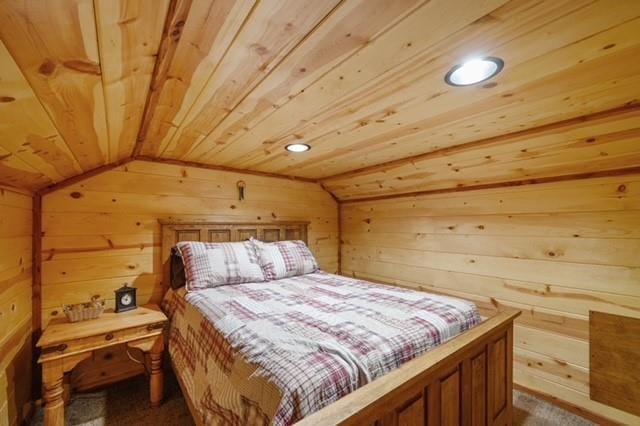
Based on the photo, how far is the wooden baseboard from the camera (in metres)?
1.79

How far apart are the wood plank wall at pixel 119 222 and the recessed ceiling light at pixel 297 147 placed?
3.19 ft

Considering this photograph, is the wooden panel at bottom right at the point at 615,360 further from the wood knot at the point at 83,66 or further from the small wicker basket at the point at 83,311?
the small wicker basket at the point at 83,311

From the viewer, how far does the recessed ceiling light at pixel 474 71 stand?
1.04 metres

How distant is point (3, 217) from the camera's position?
1.47 meters

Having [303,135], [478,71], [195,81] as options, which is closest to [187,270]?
[303,135]

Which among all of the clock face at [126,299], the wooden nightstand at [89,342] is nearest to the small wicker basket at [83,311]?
the wooden nightstand at [89,342]

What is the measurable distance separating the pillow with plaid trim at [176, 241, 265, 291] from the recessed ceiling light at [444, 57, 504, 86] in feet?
6.17

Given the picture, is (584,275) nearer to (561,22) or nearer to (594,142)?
(594,142)

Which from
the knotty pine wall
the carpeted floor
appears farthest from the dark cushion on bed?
the knotty pine wall

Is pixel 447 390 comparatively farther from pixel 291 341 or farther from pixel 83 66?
pixel 83 66

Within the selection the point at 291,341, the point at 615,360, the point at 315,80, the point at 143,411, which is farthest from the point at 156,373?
the point at 615,360

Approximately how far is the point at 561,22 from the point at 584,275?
176 centimetres

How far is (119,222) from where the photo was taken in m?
2.29

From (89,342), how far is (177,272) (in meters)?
0.73
